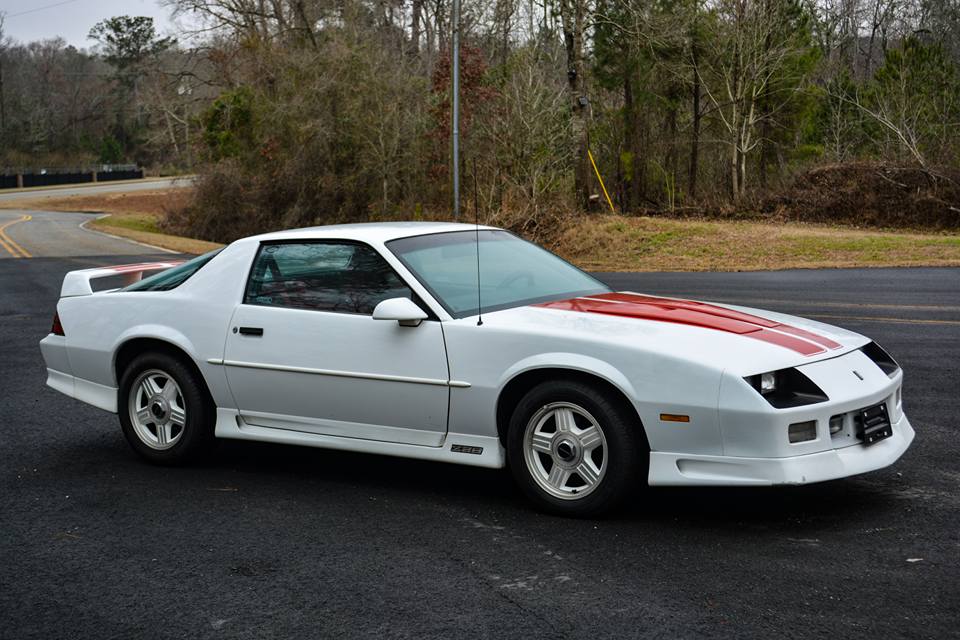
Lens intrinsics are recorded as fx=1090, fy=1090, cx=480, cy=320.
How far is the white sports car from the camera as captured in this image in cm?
488

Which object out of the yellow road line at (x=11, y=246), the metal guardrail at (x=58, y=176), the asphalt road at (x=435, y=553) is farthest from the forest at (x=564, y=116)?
the metal guardrail at (x=58, y=176)

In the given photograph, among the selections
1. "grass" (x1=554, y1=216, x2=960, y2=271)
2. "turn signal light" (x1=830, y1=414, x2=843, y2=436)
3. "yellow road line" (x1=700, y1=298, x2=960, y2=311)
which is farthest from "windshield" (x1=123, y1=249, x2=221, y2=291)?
"grass" (x1=554, y1=216, x2=960, y2=271)

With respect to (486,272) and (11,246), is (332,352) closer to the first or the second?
(486,272)

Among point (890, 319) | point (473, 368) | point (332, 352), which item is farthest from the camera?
point (890, 319)

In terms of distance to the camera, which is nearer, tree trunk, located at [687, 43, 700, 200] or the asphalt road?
the asphalt road

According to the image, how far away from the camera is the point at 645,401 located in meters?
4.95

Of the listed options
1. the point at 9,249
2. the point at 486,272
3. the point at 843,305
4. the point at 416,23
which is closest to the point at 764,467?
the point at 486,272

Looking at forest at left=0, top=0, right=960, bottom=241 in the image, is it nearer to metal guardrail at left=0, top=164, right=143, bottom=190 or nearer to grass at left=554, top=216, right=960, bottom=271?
grass at left=554, top=216, right=960, bottom=271

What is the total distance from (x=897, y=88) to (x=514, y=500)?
33187 mm

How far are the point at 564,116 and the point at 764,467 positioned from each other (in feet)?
92.5

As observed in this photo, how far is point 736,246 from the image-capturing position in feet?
85.0

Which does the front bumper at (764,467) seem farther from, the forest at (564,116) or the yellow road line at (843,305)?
the forest at (564,116)

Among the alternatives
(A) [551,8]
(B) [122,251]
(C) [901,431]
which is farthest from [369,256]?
(A) [551,8]

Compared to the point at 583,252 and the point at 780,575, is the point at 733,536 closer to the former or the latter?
the point at 780,575
